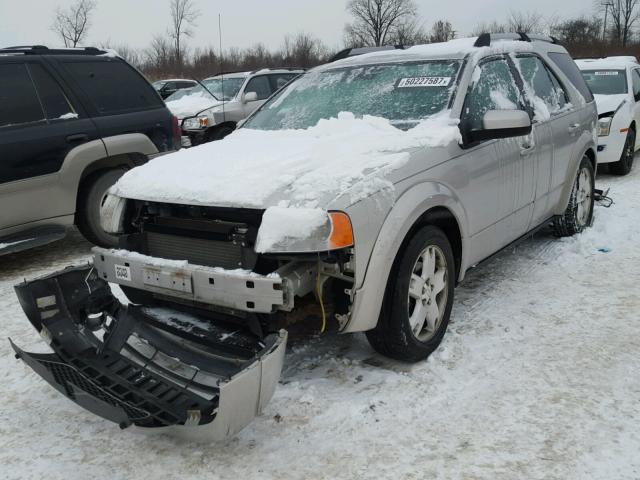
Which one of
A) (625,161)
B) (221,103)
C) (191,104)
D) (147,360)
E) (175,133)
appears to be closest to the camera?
(147,360)

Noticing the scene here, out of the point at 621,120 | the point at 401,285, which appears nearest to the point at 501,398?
the point at 401,285

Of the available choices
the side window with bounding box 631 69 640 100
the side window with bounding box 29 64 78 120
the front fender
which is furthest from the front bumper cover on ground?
the side window with bounding box 631 69 640 100

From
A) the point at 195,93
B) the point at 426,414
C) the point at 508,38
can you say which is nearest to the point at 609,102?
the point at 508,38

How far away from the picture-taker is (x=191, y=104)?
11984 millimetres

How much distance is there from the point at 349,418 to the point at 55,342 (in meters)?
1.61

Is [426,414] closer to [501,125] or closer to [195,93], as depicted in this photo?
[501,125]

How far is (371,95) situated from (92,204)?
3.14 meters

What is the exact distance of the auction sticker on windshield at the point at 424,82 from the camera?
382cm

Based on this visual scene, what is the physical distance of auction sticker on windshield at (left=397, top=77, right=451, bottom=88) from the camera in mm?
3822

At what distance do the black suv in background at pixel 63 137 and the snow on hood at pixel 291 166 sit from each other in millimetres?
1850

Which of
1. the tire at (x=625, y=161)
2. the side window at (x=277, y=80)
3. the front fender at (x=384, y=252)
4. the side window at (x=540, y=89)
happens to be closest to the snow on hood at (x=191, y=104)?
the side window at (x=277, y=80)

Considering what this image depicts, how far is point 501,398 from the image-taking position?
3.00 metres

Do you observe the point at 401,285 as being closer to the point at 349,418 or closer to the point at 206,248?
the point at 349,418

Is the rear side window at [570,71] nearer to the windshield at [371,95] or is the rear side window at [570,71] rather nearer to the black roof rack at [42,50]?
the windshield at [371,95]
